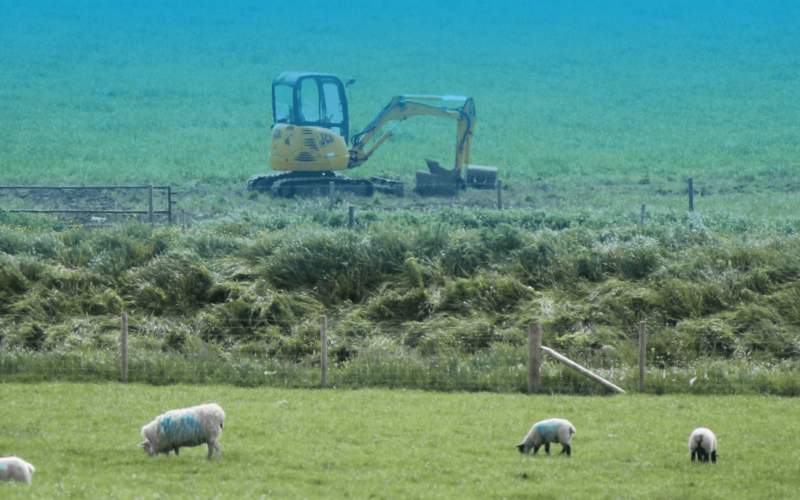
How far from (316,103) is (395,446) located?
26.2 meters

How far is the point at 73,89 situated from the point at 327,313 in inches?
2079

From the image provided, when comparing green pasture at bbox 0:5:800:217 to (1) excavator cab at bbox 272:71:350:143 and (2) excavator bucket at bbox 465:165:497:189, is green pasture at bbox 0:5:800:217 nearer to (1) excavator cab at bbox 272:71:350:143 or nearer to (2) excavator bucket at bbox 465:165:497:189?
(2) excavator bucket at bbox 465:165:497:189

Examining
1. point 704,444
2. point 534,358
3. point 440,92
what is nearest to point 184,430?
Result: point 704,444

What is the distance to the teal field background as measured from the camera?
50.5m

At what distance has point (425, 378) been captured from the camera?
1538 cm

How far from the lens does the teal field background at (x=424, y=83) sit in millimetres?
50500

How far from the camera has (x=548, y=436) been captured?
10.3 m

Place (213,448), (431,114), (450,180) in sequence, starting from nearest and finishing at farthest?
(213,448), (431,114), (450,180)

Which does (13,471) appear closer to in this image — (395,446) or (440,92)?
(395,446)

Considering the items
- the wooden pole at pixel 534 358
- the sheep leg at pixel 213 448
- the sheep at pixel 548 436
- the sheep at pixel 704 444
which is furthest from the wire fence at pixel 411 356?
the sheep leg at pixel 213 448

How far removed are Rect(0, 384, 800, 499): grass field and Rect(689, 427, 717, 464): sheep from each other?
0.17 m

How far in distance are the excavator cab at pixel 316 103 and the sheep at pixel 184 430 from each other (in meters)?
25.8

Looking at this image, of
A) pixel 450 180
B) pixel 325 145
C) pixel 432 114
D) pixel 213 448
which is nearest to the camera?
pixel 213 448

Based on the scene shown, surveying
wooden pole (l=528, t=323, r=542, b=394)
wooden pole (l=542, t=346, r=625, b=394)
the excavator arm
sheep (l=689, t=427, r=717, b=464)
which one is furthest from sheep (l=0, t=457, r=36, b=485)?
the excavator arm
